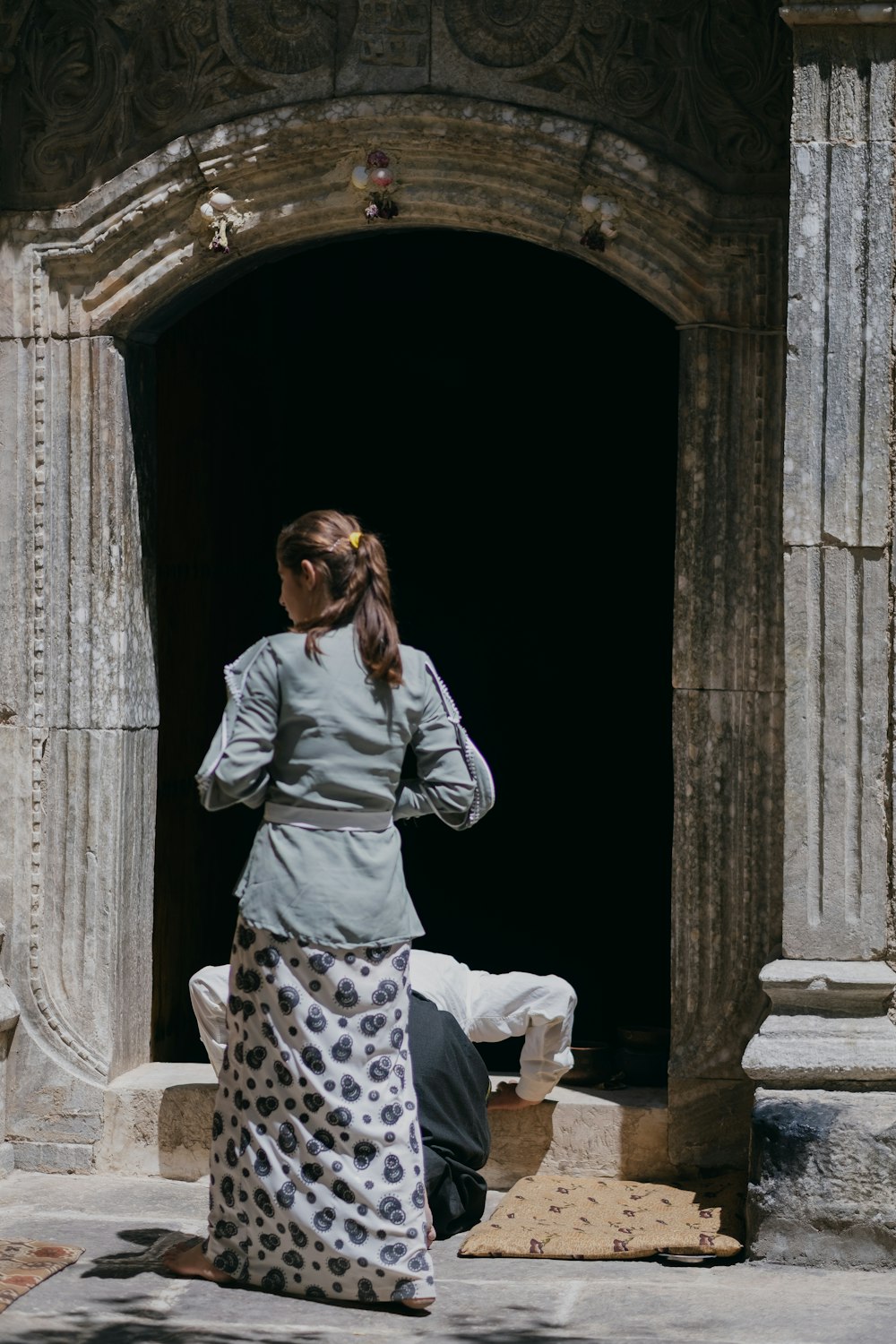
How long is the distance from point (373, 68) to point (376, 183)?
34cm

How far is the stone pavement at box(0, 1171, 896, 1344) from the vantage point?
430cm

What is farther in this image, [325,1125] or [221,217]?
[221,217]

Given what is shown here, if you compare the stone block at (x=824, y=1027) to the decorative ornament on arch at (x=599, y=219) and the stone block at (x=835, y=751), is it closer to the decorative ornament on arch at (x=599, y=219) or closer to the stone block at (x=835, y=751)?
the stone block at (x=835, y=751)

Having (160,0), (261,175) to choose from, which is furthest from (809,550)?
(160,0)

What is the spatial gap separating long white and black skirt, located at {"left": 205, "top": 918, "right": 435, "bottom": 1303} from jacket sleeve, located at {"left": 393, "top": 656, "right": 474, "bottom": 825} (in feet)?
1.10

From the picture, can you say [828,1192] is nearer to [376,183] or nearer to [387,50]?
[376,183]

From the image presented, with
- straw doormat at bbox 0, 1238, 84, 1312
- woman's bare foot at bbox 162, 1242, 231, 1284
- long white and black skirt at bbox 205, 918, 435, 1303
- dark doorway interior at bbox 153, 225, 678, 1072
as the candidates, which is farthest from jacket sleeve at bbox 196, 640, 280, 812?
dark doorway interior at bbox 153, 225, 678, 1072

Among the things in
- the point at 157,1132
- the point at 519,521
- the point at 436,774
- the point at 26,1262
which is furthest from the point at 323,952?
the point at 519,521

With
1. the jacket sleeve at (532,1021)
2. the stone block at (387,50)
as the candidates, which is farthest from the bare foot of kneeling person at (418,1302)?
the stone block at (387,50)

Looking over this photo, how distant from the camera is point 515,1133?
5609mm

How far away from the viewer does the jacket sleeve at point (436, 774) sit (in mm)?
4605

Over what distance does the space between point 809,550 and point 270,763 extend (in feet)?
5.16

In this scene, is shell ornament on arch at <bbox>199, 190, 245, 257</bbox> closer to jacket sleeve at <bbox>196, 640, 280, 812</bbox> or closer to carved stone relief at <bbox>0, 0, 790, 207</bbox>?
carved stone relief at <bbox>0, 0, 790, 207</bbox>

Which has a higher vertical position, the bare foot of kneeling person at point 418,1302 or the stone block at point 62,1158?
the stone block at point 62,1158
